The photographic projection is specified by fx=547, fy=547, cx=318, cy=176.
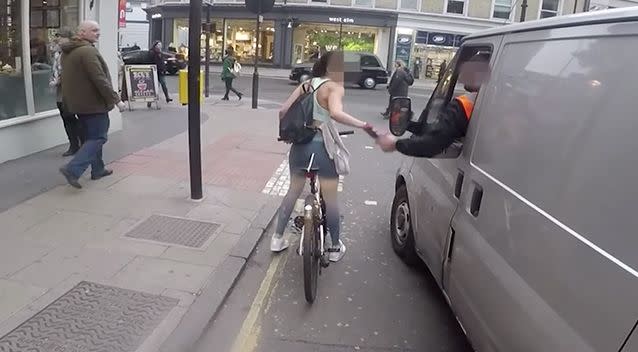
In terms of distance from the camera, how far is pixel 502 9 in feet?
112

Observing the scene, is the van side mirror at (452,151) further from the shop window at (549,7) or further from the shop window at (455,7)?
the shop window at (549,7)

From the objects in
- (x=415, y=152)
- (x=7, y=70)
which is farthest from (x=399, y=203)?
(x=7, y=70)

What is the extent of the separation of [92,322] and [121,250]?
1.14m

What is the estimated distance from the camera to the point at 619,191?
1828 mm

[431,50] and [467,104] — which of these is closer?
[467,104]

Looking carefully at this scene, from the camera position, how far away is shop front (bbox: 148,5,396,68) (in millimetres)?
33938

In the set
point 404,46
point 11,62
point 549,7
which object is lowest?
point 11,62

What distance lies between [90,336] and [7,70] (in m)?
5.31

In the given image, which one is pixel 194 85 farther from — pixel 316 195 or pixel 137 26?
pixel 137 26

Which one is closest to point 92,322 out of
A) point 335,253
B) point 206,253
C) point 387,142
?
point 206,253

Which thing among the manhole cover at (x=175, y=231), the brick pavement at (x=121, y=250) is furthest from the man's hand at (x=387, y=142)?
the manhole cover at (x=175, y=231)

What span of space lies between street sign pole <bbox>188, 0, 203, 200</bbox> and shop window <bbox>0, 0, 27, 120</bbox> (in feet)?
9.59

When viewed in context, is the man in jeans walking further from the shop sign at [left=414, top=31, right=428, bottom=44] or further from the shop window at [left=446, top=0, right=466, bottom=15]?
the shop window at [left=446, top=0, right=466, bottom=15]

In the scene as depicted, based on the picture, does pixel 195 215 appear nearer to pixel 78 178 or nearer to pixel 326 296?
pixel 78 178
